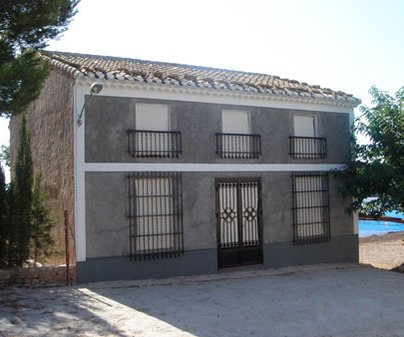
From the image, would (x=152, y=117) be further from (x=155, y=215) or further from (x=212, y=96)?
(x=155, y=215)

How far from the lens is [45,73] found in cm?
862

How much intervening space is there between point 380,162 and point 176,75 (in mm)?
6055

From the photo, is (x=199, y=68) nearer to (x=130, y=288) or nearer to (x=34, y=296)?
(x=130, y=288)

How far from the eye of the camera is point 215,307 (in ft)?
27.6

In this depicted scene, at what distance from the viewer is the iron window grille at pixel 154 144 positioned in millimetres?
11078

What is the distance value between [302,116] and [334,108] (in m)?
1.20

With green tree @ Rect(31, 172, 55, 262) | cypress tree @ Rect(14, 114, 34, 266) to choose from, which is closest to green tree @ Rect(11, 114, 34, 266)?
cypress tree @ Rect(14, 114, 34, 266)

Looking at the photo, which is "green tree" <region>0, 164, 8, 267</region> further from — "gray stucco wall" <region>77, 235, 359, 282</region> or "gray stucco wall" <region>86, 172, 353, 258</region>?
"gray stucco wall" <region>86, 172, 353, 258</region>

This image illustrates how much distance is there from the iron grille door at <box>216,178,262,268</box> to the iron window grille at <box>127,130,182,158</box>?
1.51 m

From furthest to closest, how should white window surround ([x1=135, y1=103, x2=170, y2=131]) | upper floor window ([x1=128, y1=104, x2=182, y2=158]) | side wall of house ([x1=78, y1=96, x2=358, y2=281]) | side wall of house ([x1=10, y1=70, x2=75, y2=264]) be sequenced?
white window surround ([x1=135, y1=103, x2=170, y2=131]), upper floor window ([x1=128, y1=104, x2=182, y2=158]), side wall of house ([x1=10, y1=70, x2=75, y2=264]), side wall of house ([x1=78, y1=96, x2=358, y2=281])

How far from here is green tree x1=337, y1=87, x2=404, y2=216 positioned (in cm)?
1255

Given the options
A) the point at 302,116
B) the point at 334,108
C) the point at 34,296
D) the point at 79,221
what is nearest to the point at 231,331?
the point at 34,296

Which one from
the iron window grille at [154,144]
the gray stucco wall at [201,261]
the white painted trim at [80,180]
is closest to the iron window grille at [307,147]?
the gray stucco wall at [201,261]

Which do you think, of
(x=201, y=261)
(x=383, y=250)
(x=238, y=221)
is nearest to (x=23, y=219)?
(x=201, y=261)
